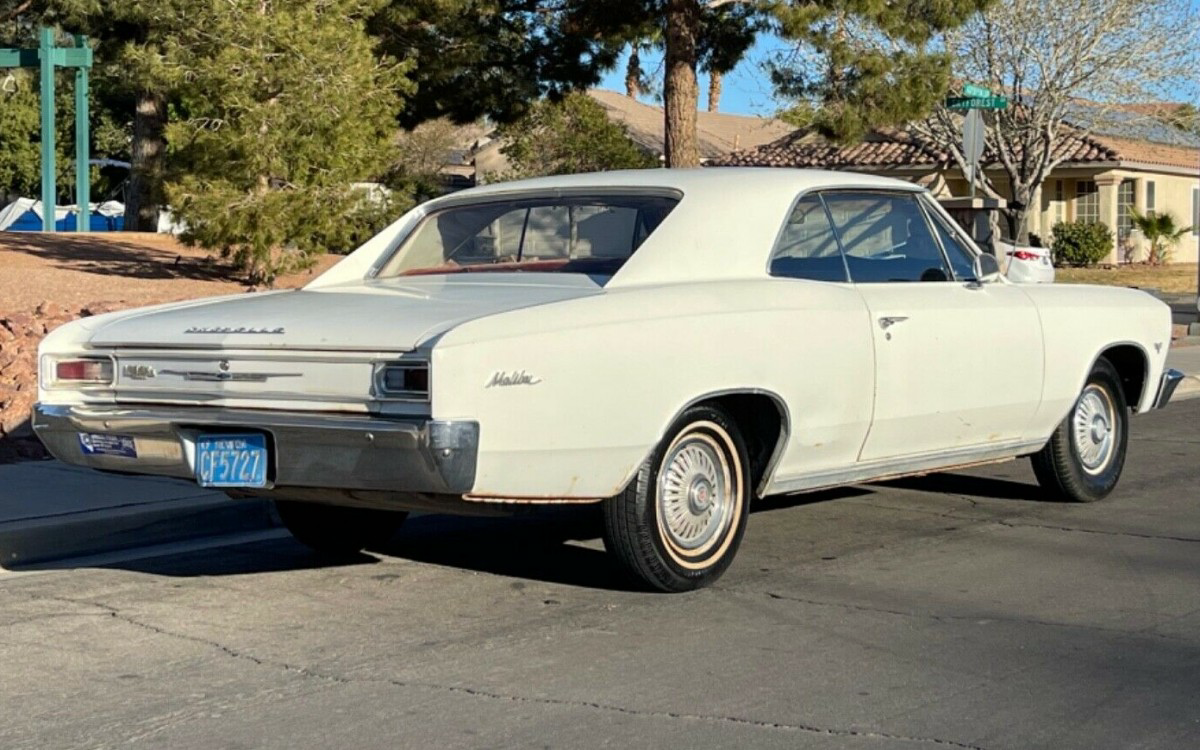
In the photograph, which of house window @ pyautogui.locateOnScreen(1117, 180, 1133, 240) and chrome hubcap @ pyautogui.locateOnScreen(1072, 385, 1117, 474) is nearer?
chrome hubcap @ pyautogui.locateOnScreen(1072, 385, 1117, 474)

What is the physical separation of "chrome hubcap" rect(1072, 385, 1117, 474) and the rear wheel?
3583mm

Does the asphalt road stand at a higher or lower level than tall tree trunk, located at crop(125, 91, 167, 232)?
lower

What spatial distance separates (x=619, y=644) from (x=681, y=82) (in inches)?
645

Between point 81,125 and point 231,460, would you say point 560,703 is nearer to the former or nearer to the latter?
point 231,460

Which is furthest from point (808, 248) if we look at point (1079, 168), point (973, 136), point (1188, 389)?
point (1079, 168)

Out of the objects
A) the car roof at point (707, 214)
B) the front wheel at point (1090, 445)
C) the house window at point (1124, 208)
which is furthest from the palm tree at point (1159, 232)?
the car roof at point (707, 214)

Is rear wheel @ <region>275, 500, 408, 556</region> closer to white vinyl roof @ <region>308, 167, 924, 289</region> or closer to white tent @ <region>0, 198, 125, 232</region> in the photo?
white vinyl roof @ <region>308, 167, 924, 289</region>

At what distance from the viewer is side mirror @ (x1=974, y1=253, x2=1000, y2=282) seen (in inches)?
322

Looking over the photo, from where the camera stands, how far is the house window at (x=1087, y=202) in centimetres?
4147

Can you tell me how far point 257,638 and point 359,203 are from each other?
46.8ft

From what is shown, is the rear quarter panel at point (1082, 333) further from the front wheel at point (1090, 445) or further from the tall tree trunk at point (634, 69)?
the tall tree trunk at point (634, 69)

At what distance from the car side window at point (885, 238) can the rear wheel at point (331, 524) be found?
2.33m

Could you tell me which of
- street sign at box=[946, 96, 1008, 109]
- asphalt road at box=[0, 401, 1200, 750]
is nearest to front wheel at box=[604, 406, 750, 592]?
asphalt road at box=[0, 401, 1200, 750]

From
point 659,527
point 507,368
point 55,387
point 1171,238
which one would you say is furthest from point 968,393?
point 1171,238
